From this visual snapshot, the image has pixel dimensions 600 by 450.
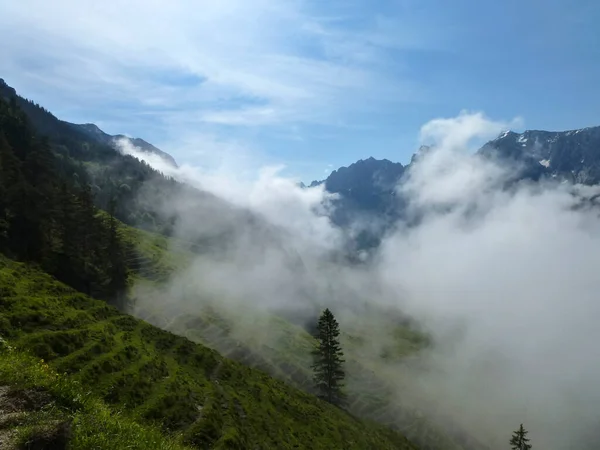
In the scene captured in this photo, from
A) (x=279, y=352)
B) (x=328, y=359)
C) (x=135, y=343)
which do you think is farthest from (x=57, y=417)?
(x=279, y=352)

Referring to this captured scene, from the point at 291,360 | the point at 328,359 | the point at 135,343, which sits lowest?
the point at 291,360

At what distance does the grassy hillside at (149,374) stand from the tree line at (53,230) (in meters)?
28.6

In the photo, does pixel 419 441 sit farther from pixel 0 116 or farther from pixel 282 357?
pixel 0 116

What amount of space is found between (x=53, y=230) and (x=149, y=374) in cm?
6996

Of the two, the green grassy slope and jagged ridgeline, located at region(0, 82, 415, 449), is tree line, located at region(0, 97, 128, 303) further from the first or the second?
the green grassy slope

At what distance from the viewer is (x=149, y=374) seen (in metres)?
39.1

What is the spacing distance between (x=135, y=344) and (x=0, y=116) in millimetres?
166236

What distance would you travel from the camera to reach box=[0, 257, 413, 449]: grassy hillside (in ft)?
105

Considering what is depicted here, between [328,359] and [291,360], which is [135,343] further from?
[291,360]

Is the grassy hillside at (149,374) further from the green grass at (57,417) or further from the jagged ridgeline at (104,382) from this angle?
the green grass at (57,417)

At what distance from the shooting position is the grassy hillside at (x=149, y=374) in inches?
1261

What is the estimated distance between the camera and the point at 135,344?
4672cm

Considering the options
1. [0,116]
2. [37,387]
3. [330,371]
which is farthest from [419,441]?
[0,116]

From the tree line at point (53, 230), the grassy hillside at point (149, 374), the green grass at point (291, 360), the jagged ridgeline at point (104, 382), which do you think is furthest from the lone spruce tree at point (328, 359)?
the tree line at point (53, 230)
